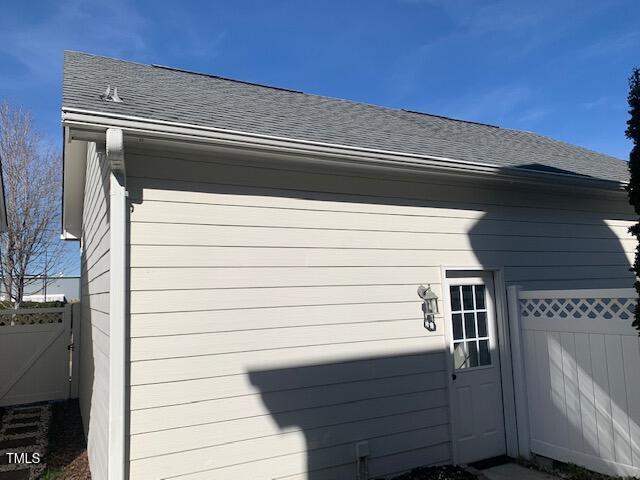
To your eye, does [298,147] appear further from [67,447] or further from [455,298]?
[67,447]

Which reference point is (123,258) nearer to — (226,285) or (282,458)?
(226,285)

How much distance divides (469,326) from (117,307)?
363 centimetres

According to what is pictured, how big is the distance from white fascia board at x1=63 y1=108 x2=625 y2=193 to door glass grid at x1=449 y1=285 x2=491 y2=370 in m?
1.32

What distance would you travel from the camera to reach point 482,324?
517 cm

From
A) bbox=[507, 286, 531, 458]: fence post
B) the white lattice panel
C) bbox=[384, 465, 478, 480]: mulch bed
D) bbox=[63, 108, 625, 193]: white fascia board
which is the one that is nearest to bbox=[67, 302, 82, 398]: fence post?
bbox=[63, 108, 625, 193]: white fascia board

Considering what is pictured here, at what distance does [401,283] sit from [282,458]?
1961mm

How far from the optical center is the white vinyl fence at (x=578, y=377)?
4062 millimetres

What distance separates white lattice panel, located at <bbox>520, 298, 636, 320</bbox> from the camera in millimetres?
4105

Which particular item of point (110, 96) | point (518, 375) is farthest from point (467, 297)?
point (110, 96)

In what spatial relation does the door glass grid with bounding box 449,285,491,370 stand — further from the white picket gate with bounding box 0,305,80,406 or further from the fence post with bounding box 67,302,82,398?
the white picket gate with bounding box 0,305,80,406

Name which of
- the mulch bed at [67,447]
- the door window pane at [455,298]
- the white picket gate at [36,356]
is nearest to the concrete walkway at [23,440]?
the mulch bed at [67,447]

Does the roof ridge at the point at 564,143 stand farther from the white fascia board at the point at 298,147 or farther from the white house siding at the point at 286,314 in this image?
the white house siding at the point at 286,314

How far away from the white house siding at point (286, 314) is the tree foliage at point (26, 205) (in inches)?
521

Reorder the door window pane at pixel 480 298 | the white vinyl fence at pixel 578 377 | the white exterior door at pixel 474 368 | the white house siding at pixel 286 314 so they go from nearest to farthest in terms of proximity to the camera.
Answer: the white house siding at pixel 286 314 < the white vinyl fence at pixel 578 377 < the white exterior door at pixel 474 368 < the door window pane at pixel 480 298
